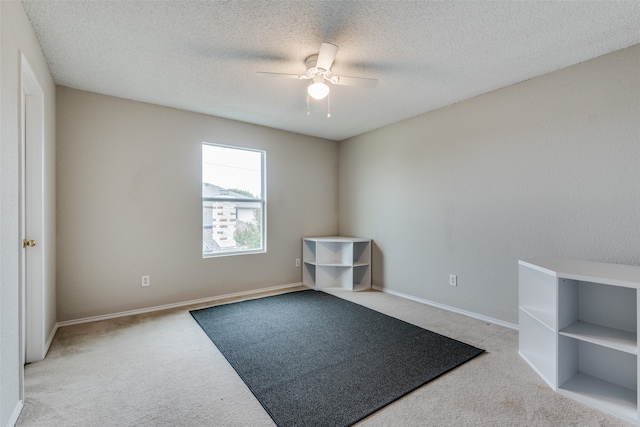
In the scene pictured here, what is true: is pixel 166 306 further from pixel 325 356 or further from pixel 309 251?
pixel 325 356

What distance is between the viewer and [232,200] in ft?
13.4

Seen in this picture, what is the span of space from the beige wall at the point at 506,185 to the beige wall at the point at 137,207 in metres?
1.87

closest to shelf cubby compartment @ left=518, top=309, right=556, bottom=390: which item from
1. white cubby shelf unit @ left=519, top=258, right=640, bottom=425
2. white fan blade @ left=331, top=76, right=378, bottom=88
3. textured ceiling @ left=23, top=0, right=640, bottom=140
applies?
white cubby shelf unit @ left=519, top=258, right=640, bottom=425

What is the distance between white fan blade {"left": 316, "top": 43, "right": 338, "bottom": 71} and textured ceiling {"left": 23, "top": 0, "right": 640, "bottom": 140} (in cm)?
13

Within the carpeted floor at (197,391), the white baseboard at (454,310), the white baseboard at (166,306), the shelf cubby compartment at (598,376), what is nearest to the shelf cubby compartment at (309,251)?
the white baseboard at (166,306)

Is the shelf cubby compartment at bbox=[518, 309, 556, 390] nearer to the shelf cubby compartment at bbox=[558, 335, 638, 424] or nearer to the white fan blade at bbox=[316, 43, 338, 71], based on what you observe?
the shelf cubby compartment at bbox=[558, 335, 638, 424]

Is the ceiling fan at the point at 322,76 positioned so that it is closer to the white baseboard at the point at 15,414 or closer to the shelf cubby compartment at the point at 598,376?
the shelf cubby compartment at the point at 598,376

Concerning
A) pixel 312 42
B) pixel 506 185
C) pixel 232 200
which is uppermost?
pixel 312 42

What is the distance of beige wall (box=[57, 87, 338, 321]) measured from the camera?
303cm

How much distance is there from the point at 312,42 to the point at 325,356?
243 cm

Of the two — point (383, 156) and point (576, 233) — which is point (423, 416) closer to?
point (576, 233)

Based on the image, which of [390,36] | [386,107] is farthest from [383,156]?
[390,36]

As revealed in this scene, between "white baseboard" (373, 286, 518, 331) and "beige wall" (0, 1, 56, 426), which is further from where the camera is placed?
"white baseboard" (373, 286, 518, 331)

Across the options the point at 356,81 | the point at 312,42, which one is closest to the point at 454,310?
the point at 356,81
